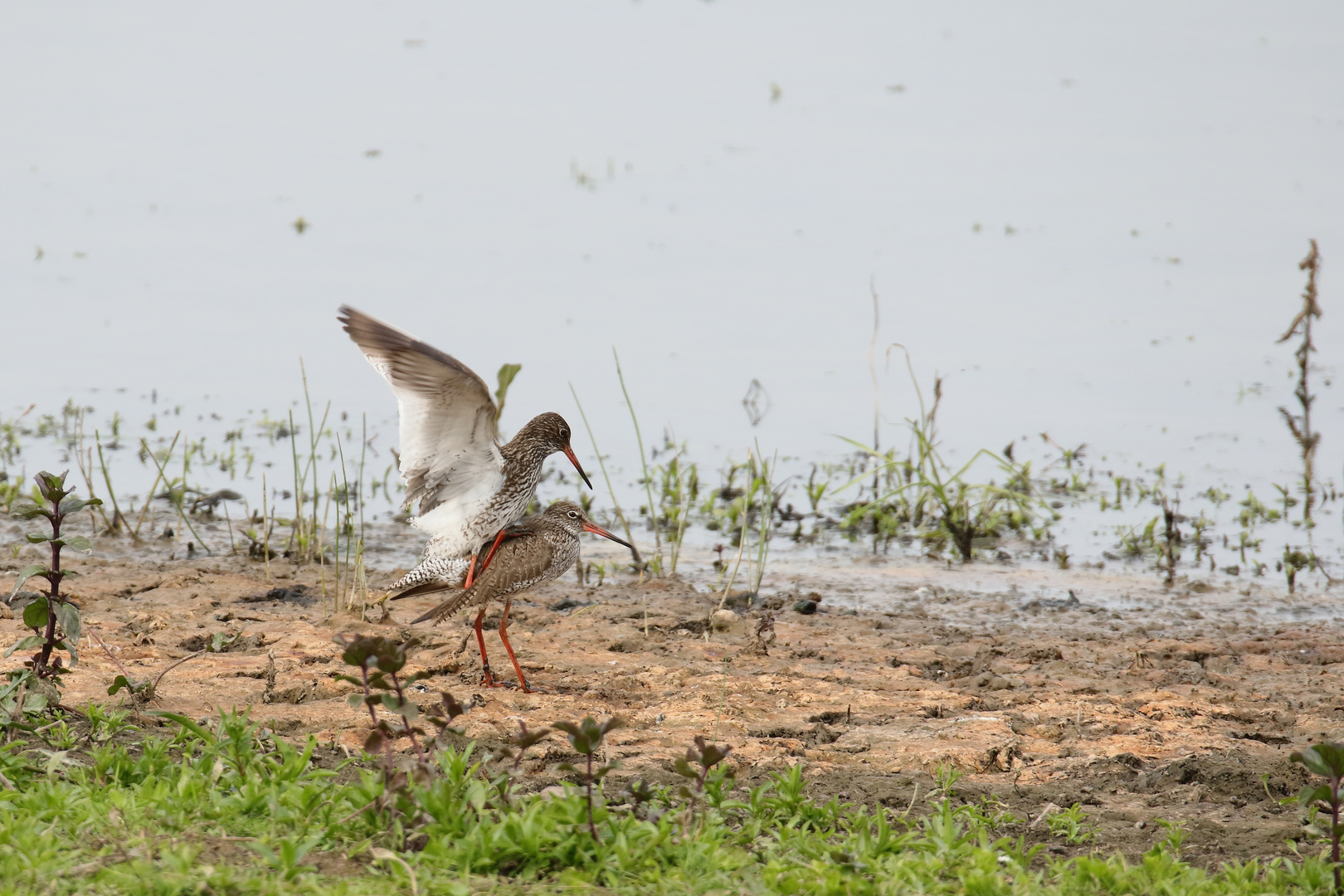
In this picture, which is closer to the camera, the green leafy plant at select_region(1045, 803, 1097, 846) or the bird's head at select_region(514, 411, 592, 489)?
the green leafy plant at select_region(1045, 803, 1097, 846)

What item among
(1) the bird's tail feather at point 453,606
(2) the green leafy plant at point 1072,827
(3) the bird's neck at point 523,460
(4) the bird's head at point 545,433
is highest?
(4) the bird's head at point 545,433

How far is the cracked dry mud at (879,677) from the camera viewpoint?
4.61 metres

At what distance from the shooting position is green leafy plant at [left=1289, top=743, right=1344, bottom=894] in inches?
141

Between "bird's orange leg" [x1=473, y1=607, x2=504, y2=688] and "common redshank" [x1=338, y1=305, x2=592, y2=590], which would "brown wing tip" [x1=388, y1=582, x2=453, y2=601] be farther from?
"bird's orange leg" [x1=473, y1=607, x2=504, y2=688]

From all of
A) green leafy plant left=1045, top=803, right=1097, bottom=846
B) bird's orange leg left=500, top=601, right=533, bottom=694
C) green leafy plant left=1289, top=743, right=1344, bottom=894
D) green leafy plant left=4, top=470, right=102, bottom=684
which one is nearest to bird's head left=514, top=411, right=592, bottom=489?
bird's orange leg left=500, top=601, right=533, bottom=694

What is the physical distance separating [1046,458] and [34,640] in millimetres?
7299

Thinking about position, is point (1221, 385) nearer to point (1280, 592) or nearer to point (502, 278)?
point (1280, 592)

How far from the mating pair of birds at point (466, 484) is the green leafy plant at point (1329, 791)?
114 inches

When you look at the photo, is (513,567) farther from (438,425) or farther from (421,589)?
(438,425)

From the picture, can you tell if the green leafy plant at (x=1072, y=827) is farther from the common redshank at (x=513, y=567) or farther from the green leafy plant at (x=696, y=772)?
the common redshank at (x=513, y=567)

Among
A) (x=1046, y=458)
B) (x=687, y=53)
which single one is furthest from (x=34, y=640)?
(x=687, y=53)

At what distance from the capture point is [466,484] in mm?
6086

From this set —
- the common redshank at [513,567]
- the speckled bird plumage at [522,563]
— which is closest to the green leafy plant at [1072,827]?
the common redshank at [513,567]

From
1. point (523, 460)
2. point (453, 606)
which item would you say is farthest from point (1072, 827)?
point (523, 460)
